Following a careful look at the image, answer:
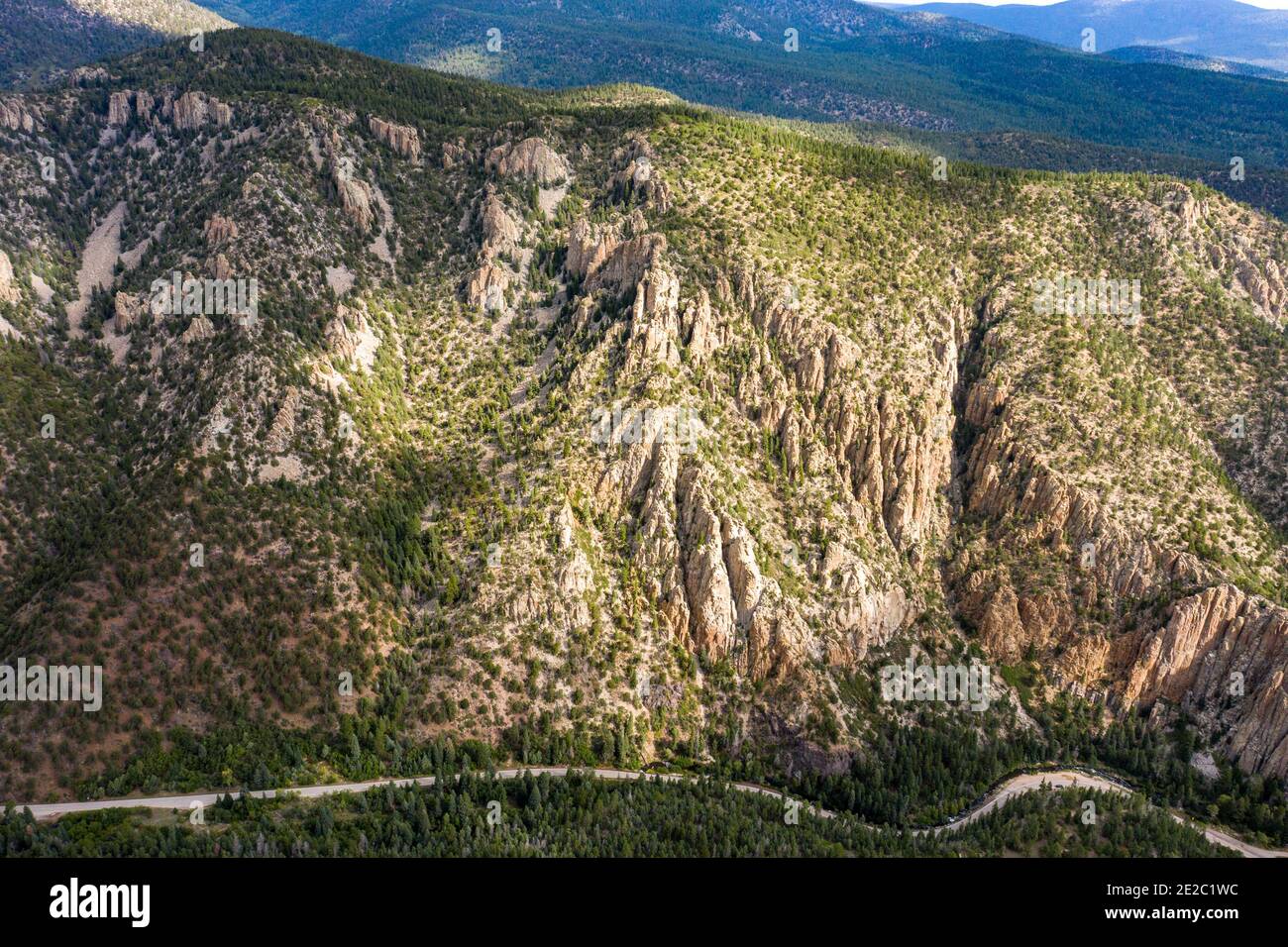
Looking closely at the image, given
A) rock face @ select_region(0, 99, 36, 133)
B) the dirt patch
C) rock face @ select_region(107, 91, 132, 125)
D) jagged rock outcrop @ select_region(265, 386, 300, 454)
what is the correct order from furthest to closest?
rock face @ select_region(107, 91, 132, 125) → rock face @ select_region(0, 99, 36, 133) → the dirt patch → jagged rock outcrop @ select_region(265, 386, 300, 454)

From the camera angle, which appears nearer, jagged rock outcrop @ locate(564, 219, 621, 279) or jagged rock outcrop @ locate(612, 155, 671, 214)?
jagged rock outcrop @ locate(564, 219, 621, 279)

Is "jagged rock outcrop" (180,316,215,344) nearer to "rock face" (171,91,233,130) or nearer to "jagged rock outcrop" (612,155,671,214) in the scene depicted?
"rock face" (171,91,233,130)

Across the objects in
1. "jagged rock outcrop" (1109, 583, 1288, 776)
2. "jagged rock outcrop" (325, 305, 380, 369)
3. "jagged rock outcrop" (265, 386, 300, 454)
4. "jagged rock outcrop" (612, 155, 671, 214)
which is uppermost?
"jagged rock outcrop" (612, 155, 671, 214)

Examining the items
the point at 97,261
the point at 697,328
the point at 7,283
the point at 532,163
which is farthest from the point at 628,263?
the point at 7,283

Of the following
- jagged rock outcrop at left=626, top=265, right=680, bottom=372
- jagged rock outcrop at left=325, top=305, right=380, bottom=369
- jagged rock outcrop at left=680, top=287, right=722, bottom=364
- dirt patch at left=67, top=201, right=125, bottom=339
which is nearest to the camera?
jagged rock outcrop at left=325, top=305, right=380, bottom=369

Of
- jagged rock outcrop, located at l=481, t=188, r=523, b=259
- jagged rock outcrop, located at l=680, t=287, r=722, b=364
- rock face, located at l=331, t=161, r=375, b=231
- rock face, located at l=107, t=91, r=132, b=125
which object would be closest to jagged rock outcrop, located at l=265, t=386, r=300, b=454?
rock face, located at l=331, t=161, r=375, b=231

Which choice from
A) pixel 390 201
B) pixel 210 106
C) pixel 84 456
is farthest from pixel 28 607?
pixel 210 106

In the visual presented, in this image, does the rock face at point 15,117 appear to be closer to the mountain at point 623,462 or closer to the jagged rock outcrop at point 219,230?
the mountain at point 623,462

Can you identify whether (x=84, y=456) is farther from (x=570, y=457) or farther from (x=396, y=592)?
(x=570, y=457)
